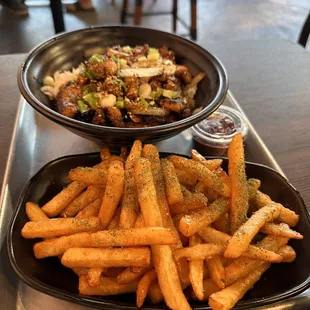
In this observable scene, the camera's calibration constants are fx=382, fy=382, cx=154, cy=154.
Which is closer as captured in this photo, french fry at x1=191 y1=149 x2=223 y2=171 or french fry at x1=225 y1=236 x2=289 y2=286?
french fry at x1=225 y1=236 x2=289 y2=286

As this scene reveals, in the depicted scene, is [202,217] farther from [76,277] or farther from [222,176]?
[76,277]

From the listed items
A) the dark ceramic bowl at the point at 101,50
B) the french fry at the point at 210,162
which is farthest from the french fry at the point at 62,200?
the french fry at the point at 210,162

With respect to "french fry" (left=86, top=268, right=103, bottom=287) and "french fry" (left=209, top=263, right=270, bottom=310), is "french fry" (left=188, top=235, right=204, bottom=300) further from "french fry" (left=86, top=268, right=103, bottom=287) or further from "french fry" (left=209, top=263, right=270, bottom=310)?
"french fry" (left=86, top=268, right=103, bottom=287)

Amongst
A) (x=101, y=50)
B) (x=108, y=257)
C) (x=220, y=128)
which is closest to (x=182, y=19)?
(x=101, y=50)

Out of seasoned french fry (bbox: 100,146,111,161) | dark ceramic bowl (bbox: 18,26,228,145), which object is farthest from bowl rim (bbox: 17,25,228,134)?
seasoned french fry (bbox: 100,146,111,161)

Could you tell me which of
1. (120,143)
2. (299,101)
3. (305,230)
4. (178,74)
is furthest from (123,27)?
(305,230)
